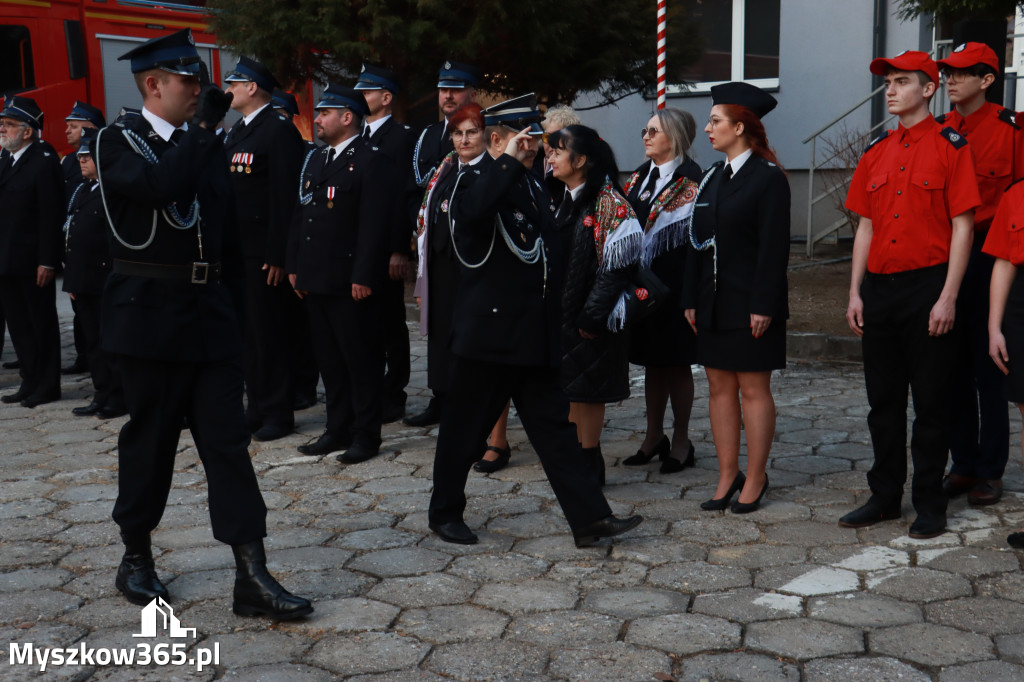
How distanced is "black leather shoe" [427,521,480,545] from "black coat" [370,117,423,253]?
2082 millimetres

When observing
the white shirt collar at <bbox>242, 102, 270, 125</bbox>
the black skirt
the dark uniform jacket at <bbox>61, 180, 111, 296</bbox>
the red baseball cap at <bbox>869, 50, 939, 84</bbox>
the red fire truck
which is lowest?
the black skirt

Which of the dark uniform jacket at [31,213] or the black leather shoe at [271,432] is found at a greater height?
the dark uniform jacket at [31,213]

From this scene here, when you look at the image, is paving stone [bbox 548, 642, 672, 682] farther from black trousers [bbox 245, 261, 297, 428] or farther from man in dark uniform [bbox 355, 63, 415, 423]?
black trousers [bbox 245, 261, 297, 428]

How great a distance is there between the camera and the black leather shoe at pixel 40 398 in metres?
7.75

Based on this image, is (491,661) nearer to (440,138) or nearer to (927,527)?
(927,527)

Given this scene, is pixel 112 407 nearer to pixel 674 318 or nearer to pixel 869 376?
pixel 674 318

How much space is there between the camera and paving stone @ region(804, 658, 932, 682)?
341cm

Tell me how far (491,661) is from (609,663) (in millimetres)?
355

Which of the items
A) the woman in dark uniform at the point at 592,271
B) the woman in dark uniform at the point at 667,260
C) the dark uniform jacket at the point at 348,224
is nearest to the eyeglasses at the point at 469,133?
the woman in dark uniform at the point at 592,271

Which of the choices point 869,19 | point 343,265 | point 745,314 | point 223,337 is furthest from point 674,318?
point 869,19

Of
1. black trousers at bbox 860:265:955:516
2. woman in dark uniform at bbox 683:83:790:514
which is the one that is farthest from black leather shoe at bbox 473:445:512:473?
black trousers at bbox 860:265:955:516

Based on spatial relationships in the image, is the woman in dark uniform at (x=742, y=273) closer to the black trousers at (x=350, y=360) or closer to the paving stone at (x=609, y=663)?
the paving stone at (x=609, y=663)

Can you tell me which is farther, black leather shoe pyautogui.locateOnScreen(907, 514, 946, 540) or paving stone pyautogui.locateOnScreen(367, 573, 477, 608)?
black leather shoe pyautogui.locateOnScreen(907, 514, 946, 540)

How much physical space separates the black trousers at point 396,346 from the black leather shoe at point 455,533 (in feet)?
8.20
